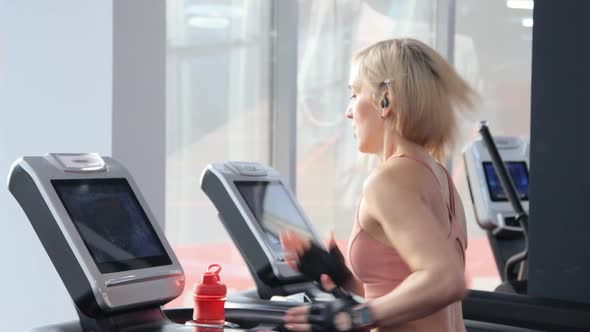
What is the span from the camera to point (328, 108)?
18.9ft

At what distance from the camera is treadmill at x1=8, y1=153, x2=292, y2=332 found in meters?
1.90

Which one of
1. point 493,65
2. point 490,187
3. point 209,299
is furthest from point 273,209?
point 493,65

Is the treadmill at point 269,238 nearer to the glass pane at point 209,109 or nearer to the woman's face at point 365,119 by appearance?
the woman's face at point 365,119

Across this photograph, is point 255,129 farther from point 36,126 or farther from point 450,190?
point 450,190

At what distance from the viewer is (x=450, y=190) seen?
184 centimetres

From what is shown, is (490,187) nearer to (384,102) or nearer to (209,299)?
(209,299)

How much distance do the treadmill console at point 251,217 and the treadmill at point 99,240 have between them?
55 centimetres

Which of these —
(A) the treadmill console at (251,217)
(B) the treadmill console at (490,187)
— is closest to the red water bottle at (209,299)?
(A) the treadmill console at (251,217)

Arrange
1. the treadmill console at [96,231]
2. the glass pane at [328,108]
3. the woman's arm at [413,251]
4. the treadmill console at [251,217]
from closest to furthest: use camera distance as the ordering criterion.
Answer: the woman's arm at [413,251] < the treadmill console at [96,231] < the treadmill console at [251,217] < the glass pane at [328,108]

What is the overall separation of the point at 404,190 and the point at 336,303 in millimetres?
227

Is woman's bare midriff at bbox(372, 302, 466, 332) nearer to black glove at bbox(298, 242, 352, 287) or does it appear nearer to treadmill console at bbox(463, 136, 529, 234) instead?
black glove at bbox(298, 242, 352, 287)

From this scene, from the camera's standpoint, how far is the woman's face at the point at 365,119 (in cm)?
180

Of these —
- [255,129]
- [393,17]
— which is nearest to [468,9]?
[393,17]

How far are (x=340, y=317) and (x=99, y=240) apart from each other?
552 millimetres
